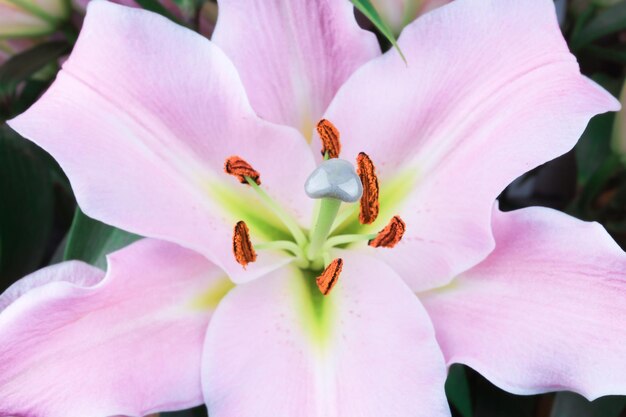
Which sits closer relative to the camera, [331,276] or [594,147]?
[331,276]

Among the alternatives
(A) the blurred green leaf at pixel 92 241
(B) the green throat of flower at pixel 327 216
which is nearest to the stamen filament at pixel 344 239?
(B) the green throat of flower at pixel 327 216

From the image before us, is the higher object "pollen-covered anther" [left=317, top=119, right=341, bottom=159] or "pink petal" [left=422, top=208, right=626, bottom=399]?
"pollen-covered anther" [left=317, top=119, right=341, bottom=159]

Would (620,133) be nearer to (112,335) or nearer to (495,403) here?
(495,403)

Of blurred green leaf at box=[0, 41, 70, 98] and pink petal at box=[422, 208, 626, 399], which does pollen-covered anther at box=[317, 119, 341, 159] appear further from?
blurred green leaf at box=[0, 41, 70, 98]

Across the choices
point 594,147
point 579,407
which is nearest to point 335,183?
point 579,407

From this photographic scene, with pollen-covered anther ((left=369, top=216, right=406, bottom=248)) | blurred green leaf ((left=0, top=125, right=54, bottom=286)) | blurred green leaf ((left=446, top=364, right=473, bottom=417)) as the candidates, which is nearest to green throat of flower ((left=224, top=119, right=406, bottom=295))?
pollen-covered anther ((left=369, top=216, right=406, bottom=248))
